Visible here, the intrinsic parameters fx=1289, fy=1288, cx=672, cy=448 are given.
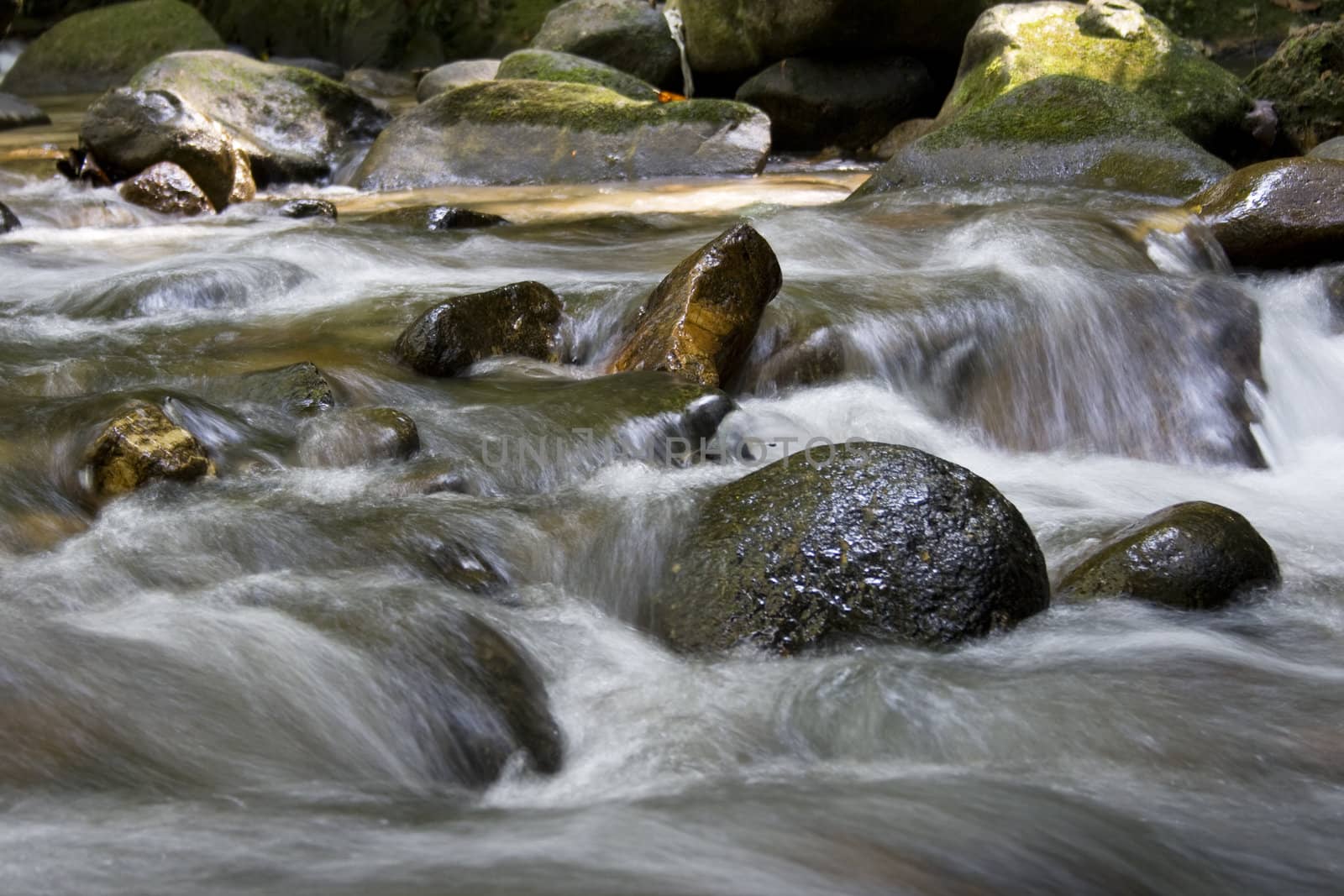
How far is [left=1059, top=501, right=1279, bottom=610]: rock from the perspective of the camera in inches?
129

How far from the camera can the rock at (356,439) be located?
152 inches

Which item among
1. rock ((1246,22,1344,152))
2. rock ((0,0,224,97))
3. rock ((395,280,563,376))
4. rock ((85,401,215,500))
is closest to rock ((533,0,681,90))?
rock ((1246,22,1344,152))

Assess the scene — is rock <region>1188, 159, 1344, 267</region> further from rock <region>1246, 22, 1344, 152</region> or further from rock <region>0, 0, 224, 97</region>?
rock <region>0, 0, 224, 97</region>

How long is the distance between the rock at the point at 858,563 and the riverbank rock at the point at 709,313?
140 cm

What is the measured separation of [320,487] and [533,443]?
2.28ft

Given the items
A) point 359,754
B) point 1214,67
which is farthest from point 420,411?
point 1214,67

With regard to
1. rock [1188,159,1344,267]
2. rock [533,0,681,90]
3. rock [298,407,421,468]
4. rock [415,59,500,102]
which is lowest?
rock [298,407,421,468]

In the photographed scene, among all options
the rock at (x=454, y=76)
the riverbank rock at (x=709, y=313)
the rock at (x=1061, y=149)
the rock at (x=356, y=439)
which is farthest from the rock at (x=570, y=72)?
the rock at (x=356, y=439)

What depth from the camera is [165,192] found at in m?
7.97

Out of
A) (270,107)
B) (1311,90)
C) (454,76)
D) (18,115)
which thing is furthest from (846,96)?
(18,115)

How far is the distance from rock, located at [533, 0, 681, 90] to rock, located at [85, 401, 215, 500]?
33.1ft

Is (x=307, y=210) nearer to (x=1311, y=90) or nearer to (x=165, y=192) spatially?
(x=165, y=192)

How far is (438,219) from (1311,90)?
6.16 metres

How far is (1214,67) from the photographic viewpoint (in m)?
9.16
